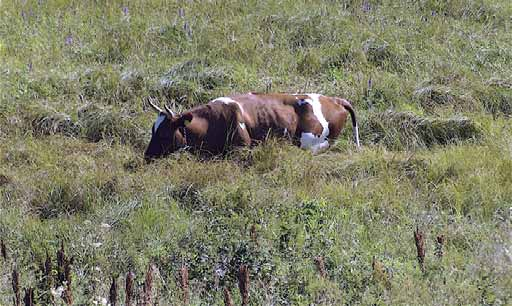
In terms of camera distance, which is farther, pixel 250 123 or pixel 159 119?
pixel 250 123

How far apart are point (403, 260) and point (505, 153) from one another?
2.60 m

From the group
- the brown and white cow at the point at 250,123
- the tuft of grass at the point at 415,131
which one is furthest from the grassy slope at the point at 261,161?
the brown and white cow at the point at 250,123

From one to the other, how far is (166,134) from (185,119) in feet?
0.93

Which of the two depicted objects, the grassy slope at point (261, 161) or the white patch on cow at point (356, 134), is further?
the white patch on cow at point (356, 134)

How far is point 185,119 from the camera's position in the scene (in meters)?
9.14

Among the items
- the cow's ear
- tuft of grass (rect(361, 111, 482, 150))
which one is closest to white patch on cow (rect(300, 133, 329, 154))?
tuft of grass (rect(361, 111, 482, 150))

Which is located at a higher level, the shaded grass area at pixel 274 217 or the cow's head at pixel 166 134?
the shaded grass area at pixel 274 217

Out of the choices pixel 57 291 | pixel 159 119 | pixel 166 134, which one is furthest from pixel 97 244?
pixel 159 119

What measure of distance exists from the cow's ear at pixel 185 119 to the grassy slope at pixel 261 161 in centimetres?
46

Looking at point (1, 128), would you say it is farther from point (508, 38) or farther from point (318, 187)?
point (508, 38)

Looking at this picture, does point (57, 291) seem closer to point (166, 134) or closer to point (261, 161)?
point (261, 161)

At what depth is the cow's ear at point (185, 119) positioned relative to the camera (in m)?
9.10

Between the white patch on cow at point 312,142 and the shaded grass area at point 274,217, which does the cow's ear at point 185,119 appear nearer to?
the shaded grass area at point 274,217

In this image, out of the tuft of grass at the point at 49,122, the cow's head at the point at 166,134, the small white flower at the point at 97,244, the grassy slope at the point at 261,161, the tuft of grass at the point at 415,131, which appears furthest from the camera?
the tuft of grass at the point at 49,122
